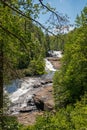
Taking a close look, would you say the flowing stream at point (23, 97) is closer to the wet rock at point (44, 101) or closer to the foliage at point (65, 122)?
the wet rock at point (44, 101)

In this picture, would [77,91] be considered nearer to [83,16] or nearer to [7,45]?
[83,16]

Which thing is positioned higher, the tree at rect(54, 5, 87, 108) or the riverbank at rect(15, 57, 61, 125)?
the tree at rect(54, 5, 87, 108)

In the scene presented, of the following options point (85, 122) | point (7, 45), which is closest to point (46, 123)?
point (85, 122)

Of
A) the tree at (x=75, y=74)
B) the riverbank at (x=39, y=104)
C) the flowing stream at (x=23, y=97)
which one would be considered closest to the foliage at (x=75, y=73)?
the tree at (x=75, y=74)

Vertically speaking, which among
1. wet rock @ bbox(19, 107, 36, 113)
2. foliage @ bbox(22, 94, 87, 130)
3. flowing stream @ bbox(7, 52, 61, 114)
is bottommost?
wet rock @ bbox(19, 107, 36, 113)

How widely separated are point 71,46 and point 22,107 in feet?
33.1

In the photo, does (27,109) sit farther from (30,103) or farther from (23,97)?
(23,97)

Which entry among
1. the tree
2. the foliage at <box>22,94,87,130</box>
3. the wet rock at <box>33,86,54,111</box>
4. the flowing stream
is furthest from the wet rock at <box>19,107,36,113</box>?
the foliage at <box>22,94,87,130</box>

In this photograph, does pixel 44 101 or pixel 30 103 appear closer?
pixel 44 101

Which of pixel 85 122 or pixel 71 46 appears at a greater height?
pixel 71 46

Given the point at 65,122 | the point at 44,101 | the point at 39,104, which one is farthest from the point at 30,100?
the point at 65,122

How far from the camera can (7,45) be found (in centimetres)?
1571

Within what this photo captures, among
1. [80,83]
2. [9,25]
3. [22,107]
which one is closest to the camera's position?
[9,25]

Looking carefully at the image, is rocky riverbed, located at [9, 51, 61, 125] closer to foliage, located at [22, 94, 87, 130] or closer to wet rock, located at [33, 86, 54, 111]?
wet rock, located at [33, 86, 54, 111]
